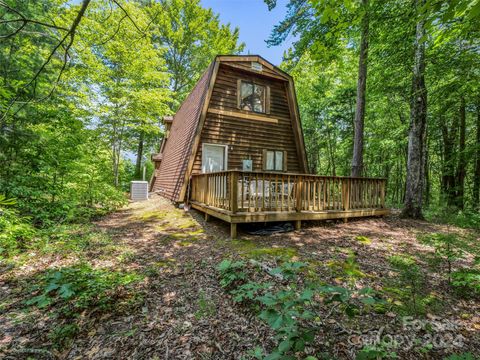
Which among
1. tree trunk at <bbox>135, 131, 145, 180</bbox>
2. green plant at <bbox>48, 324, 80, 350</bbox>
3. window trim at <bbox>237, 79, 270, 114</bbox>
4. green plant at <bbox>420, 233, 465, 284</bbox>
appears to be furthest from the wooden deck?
tree trunk at <bbox>135, 131, 145, 180</bbox>

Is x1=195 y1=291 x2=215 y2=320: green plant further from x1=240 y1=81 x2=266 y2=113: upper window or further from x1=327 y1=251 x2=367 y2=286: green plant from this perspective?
x1=240 y1=81 x2=266 y2=113: upper window

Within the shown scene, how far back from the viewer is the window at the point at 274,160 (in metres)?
9.12

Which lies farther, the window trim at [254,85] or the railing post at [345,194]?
the window trim at [254,85]

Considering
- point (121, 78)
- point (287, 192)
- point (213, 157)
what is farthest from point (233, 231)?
point (121, 78)

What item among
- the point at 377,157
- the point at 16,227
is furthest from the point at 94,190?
the point at 377,157

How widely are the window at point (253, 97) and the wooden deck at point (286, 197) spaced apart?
388 cm

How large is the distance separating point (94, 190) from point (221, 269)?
5.86 m

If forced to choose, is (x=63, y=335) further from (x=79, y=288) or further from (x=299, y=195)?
(x=299, y=195)

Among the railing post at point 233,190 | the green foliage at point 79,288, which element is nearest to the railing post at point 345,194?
the railing post at point 233,190

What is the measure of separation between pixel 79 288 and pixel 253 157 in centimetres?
714

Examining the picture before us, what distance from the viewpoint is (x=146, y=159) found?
67.3 feet

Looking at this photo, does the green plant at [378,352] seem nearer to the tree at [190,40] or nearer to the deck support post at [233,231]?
the deck support post at [233,231]

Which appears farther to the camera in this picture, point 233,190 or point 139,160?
point 139,160

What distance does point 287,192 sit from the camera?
217 inches
